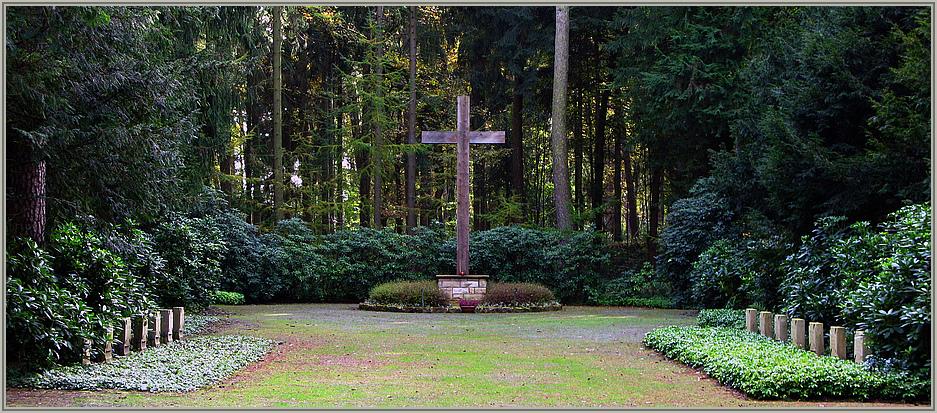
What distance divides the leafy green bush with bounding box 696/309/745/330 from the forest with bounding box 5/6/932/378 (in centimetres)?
46

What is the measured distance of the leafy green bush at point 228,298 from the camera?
55.8 feet

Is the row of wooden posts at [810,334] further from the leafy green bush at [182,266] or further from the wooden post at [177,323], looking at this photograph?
the leafy green bush at [182,266]

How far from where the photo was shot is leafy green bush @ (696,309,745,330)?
11.2 meters

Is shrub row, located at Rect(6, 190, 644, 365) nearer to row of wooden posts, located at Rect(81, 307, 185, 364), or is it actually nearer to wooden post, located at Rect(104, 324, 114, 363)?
row of wooden posts, located at Rect(81, 307, 185, 364)

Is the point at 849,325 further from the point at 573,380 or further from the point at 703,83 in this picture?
the point at 703,83

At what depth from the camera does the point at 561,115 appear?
70.4 feet

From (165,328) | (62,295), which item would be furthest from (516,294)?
(62,295)

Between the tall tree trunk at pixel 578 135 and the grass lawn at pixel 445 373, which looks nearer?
the grass lawn at pixel 445 373

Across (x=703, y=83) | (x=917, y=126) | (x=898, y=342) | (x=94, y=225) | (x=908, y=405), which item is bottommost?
(x=908, y=405)

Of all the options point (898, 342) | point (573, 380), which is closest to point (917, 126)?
point (898, 342)

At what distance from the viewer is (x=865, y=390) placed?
6.40 meters

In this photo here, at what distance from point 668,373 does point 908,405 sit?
7.22ft

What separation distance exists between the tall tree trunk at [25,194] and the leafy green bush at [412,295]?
9267 mm

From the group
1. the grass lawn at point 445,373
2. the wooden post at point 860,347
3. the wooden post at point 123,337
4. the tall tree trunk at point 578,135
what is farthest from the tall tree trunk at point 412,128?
the wooden post at point 860,347
